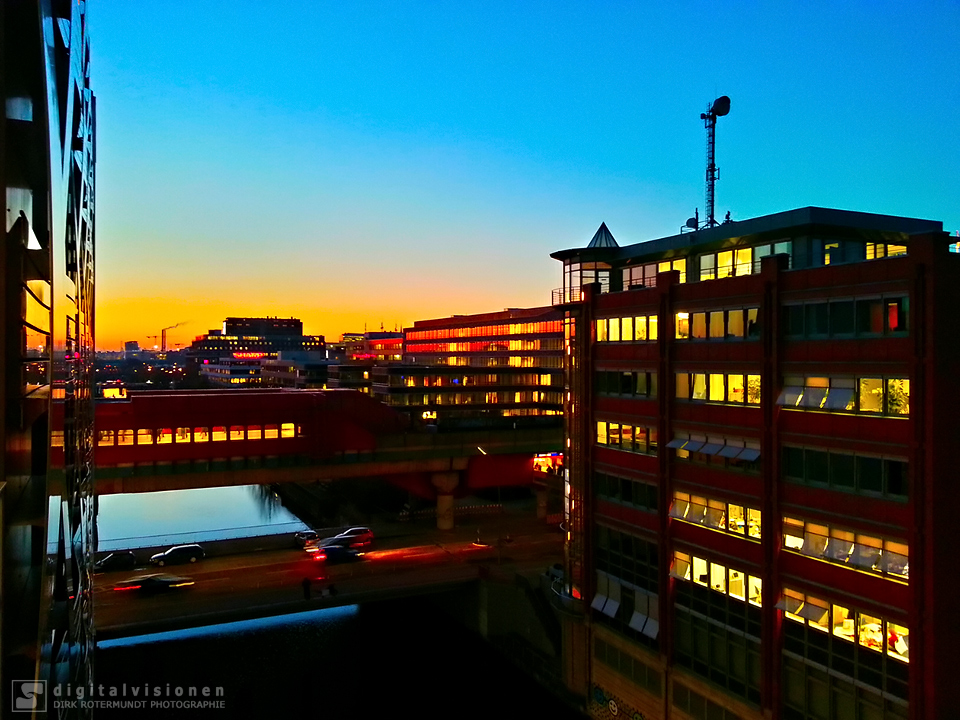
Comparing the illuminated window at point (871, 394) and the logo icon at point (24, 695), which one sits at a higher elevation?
the illuminated window at point (871, 394)

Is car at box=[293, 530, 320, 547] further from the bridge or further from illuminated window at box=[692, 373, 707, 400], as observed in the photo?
illuminated window at box=[692, 373, 707, 400]

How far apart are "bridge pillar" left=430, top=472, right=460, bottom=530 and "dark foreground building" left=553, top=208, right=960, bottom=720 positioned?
21.4 meters

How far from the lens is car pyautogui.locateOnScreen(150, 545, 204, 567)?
1767 inches

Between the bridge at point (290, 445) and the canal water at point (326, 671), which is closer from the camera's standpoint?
the canal water at point (326, 671)

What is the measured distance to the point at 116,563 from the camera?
4394 centimetres

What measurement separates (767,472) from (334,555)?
30299 millimetres

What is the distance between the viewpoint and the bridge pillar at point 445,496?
56312mm

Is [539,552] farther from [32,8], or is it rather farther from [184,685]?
[32,8]

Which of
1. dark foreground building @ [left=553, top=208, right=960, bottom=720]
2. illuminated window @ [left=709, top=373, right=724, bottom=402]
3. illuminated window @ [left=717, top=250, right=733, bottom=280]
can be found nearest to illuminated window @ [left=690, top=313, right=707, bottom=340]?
dark foreground building @ [left=553, top=208, right=960, bottom=720]

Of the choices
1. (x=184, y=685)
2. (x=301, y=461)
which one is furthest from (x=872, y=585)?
(x=301, y=461)

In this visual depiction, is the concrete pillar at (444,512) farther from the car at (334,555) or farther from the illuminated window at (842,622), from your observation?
the illuminated window at (842,622)

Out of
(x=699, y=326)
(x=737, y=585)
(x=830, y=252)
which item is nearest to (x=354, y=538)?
(x=737, y=585)

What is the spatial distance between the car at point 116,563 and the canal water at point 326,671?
16.5ft

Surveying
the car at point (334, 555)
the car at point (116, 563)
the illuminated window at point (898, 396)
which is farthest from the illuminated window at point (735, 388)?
the car at point (116, 563)
